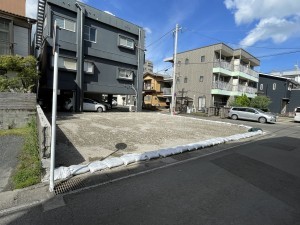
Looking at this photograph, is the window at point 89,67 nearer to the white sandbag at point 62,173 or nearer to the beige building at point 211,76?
the white sandbag at point 62,173

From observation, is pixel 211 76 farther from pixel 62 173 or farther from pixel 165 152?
pixel 62 173

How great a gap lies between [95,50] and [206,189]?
55.1 ft

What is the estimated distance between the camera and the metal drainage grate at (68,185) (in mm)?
3783

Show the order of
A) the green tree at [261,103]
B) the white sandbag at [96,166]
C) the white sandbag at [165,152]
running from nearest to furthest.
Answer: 1. the white sandbag at [96,166]
2. the white sandbag at [165,152]
3. the green tree at [261,103]

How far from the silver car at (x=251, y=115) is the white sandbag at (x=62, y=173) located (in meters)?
19.8

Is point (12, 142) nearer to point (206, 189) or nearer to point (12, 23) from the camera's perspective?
point (206, 189)

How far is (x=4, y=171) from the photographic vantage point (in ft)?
14.9

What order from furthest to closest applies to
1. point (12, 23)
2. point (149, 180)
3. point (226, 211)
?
point (12, 23) → point (149, 180) → point (226, 211)

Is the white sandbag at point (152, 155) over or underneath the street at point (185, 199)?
over

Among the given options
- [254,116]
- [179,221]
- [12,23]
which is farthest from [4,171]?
[254,116]

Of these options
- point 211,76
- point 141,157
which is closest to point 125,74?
point 211,76

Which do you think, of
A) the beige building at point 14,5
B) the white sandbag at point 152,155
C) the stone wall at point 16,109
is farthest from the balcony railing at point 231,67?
the white sandbag at point 152,155

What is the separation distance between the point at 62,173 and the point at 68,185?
44 centimetres

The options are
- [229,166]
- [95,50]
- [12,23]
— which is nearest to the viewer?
[229,166]
